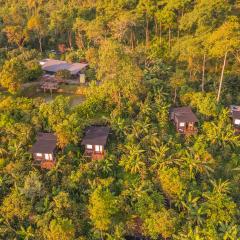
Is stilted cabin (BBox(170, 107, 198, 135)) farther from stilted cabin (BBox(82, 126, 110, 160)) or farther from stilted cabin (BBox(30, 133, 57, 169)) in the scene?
stilted cabin (BBox(30, 133, 57, 169))

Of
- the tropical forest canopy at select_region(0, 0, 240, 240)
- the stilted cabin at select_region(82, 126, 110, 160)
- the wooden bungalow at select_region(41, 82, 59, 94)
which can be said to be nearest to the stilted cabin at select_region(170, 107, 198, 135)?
the tropical forest canopy at select_region(0, 0, 240, 240)

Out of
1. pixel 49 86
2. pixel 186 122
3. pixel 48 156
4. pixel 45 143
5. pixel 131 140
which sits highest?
pixel 49 86

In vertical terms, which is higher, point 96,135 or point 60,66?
point 60,66

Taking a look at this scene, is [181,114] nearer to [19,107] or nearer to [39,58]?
[19,107]

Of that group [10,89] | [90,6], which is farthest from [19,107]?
[90,6]

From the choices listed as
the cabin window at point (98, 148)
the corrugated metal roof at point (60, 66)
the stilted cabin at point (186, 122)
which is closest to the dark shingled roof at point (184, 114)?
the stilted cabin at point (186, 122)

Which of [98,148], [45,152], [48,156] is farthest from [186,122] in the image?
[45,152]

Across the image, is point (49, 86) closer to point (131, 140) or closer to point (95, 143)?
point (95, 143)

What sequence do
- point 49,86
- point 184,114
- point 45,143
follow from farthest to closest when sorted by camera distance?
point 49,86 < point 184,114 < point 45,143
